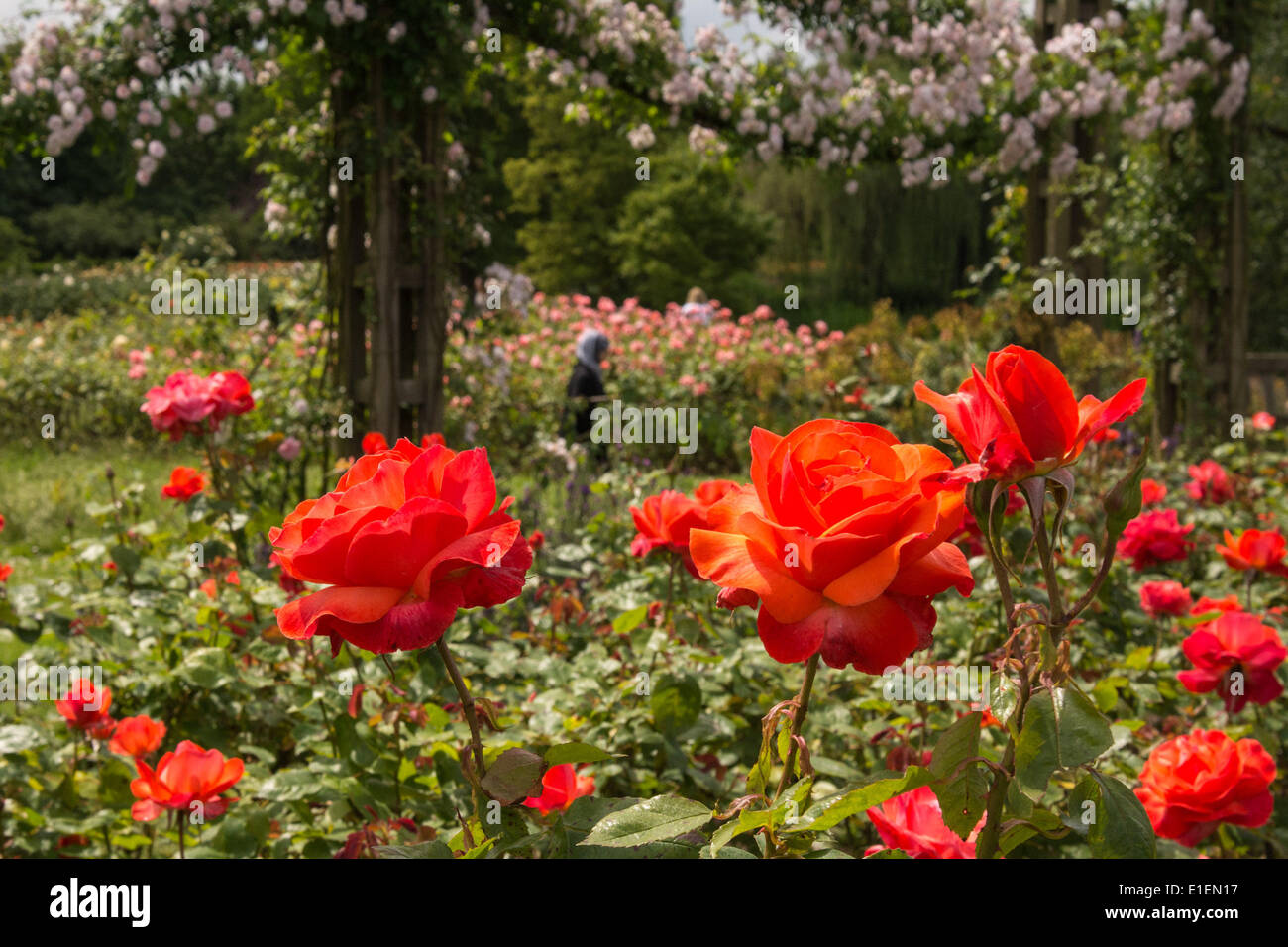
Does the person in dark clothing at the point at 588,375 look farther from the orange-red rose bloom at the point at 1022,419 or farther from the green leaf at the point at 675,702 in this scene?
the orange-red rose bloom at the point at 1022,419

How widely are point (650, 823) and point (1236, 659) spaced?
43.2 inches

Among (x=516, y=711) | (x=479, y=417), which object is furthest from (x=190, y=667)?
(x=479, y=417)

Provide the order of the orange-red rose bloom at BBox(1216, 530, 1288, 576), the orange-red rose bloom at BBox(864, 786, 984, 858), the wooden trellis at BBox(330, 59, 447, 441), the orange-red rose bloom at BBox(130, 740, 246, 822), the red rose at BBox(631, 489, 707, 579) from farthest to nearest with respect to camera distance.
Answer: the wooden trellis at BBox(330, 59, 447, 441) → the orange-red rose bloom at BBox(1216, 530, 1288, 576) → the red rose at BBox(631, 489, 707, 579) → the orange-red rose bloom at BBox(130, 740, 246, 822) → the orange-red rose bloom at BBox(864, 786, 984, 858)

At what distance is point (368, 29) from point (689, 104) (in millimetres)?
1631

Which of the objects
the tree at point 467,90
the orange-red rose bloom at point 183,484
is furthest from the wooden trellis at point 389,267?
the orange-red rose bloom at point 183,484

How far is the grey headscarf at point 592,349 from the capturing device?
6790mm

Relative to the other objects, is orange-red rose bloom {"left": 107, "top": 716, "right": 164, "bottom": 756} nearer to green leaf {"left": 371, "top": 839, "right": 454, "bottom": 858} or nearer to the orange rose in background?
the orange rose in background

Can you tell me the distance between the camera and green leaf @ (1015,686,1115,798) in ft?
1.82

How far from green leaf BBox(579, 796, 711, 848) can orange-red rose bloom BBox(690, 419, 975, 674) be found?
0.34 feet

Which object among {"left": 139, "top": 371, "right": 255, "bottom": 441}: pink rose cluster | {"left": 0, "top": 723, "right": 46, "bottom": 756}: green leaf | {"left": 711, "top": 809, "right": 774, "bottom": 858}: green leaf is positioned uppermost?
{"left": 139, "top": 371, "right": 255, "bottom": 441}: pink rose cluster

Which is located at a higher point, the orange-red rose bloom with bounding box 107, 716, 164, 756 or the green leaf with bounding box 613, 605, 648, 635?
the green leaf with bounding box 613, 605, 648, 635

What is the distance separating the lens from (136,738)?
141cm

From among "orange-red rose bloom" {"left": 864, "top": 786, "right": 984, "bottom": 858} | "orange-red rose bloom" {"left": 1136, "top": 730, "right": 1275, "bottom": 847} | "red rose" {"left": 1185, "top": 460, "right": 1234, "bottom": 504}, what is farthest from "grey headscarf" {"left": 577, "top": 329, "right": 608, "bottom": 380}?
"orange-red rose bloom" {"left": 864, "top": 786, "right": 984, "bottom": 858}

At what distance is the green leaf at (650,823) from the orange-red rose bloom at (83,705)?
1.24 meters
